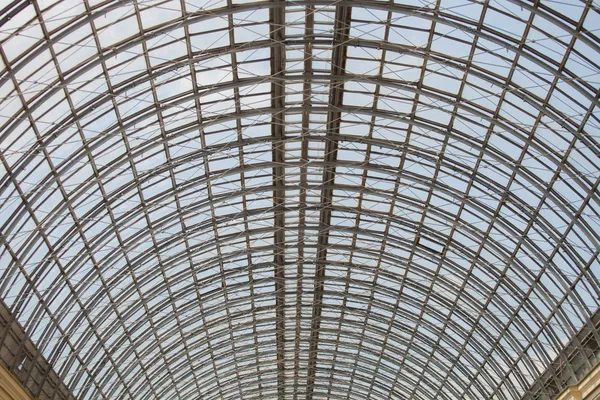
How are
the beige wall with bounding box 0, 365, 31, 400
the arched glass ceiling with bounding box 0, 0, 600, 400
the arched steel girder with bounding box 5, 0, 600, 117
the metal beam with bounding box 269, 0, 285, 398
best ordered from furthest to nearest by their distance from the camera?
the beige wall with bounding box 0, 365, 31, 400, the metal beam with bounding box 269, 0, 285, 398, the arched glass ceiling with bounding box 0, 0, 600, 400, the arched steel girder with bounding box 5, 0, 600, 117

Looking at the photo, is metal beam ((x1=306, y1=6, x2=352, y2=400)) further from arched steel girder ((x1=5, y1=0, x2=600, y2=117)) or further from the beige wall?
the beige wall

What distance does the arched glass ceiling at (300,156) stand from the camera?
30469 millimetres

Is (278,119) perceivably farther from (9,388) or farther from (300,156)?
(9,388)

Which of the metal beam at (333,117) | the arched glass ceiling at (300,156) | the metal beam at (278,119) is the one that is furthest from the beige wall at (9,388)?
the metal beam at (333,117)

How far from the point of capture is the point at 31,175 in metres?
33.6

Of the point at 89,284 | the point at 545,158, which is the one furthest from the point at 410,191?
the point at 89,284

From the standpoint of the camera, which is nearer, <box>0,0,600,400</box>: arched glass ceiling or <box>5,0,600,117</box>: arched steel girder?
Answer: <box>5,0,600,117</box>: arched steel girder

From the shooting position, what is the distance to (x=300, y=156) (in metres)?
40.1

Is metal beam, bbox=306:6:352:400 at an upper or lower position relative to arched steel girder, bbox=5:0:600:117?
upper

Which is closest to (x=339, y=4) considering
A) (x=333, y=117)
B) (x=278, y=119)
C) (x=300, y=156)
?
(x=333, y=117)

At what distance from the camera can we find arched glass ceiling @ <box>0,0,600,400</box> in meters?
30.5

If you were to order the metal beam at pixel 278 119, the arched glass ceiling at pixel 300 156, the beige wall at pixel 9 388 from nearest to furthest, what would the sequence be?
the arched glass ceiling at pixel 300 156, the metal beam at pixel 278 119, the beige wall at pixel 9 388

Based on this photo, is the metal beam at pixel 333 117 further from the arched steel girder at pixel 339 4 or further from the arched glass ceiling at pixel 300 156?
the arched steel girder at pixel 339 4

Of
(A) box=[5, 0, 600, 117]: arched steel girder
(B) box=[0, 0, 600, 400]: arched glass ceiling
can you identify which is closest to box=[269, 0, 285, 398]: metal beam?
(B) box=[0, 0, 600, 400]: arched glass ceiling
